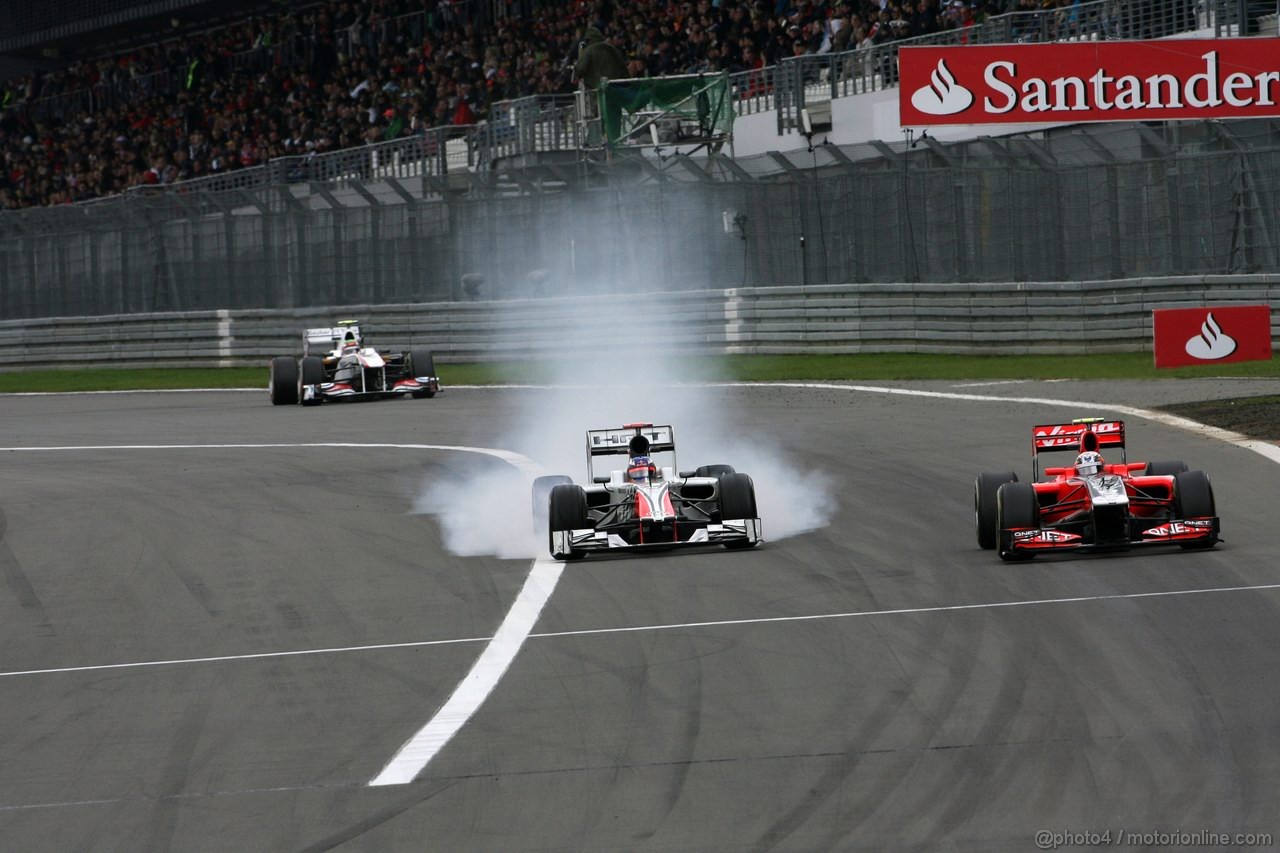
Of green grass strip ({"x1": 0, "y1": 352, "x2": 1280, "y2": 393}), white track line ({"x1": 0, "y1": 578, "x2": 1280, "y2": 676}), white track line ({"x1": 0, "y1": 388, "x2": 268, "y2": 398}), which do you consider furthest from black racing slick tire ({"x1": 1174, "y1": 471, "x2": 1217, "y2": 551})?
white track line ({"x1": 0, "y1": 388, "x2": 268, "y2": 398})

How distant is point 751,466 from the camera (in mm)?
13320

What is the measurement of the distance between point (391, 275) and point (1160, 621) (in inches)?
883

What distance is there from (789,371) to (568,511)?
1357 centimetres

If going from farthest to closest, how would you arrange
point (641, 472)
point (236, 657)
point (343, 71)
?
point (343, 71) < point (641, 472) < point (236, 657)

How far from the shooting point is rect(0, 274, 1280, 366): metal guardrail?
2247cm

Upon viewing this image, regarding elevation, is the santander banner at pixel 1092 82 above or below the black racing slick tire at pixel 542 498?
above

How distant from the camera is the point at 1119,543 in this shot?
8.99 meters

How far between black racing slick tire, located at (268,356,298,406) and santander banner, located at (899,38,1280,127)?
8.40m

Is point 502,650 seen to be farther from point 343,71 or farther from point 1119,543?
point 343,71

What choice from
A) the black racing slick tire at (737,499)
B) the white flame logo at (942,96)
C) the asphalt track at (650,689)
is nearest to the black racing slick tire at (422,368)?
the white flame logo at (942,96)

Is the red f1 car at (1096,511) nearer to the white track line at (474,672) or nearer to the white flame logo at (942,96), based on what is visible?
the white track line at (474,672)

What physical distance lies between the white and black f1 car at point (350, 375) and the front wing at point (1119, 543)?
1386 centimetres

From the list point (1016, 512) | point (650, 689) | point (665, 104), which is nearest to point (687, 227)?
point (665, 104)

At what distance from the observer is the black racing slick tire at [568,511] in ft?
32.0
